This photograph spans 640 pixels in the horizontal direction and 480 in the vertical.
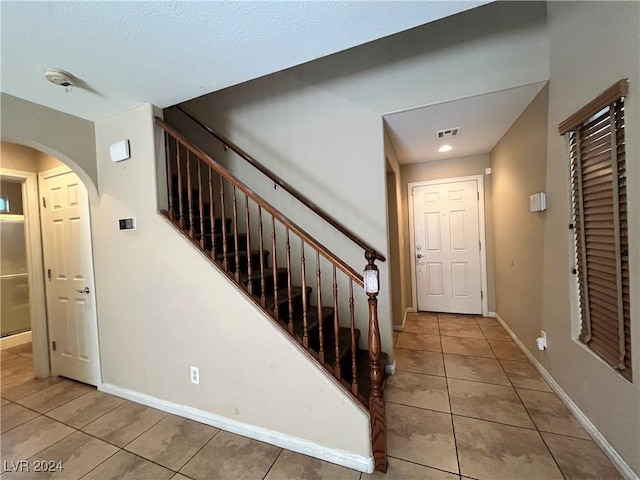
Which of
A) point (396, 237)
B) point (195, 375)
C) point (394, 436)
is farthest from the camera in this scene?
point (396, 237)

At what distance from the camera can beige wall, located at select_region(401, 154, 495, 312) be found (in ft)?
12.0

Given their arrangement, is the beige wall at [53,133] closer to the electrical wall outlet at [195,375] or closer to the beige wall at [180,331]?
the beige wall at [180,331]

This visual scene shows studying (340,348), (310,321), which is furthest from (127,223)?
(340,348)

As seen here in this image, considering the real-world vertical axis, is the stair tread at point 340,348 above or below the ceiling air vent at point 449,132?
below

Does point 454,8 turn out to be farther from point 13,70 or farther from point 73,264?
point 73,264

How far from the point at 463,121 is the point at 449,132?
0.83 ft

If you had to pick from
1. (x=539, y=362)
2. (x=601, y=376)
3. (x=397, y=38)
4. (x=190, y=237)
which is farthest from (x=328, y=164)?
(x=539, y=362)

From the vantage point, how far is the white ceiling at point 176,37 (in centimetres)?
116

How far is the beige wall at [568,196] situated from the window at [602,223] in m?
0.07

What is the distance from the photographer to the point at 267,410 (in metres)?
1.68

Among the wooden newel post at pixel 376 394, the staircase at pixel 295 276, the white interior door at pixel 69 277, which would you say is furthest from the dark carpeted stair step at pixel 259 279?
the white interior door at pixel 69 277

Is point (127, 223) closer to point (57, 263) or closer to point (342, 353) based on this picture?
point (57, 263)

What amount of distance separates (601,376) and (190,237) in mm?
2718

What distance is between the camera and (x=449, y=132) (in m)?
2.76
